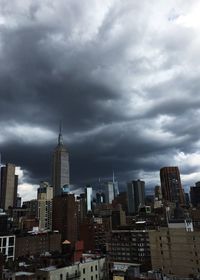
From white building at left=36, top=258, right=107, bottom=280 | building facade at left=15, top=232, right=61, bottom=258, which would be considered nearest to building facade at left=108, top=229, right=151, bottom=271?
building facade at left=15, top=232, right=61, bottom=258

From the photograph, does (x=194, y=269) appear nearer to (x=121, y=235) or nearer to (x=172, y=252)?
(x=172, y=252)

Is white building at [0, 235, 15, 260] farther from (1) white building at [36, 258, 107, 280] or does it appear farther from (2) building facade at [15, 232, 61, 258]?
(1) white building at [36, 258, 107, 280]

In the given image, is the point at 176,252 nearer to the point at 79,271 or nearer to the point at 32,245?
the point at 79,271

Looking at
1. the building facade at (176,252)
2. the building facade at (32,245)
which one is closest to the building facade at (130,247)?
the building facade at (176,252)

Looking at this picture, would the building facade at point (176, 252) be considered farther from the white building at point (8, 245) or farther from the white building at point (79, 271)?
the white building at point (8, 245)

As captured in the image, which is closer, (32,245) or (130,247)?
(130,247)

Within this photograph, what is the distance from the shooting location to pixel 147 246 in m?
152

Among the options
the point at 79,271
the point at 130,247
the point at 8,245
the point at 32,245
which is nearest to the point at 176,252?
the point at 130,247

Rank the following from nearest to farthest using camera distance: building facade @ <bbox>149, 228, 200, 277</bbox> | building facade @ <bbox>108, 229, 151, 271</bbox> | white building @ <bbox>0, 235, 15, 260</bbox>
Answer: building facade @ <bbox>149, 228, 200, 277</bbox> → building facade @ <bbox>108, 229, 151, 271</bbox> → white building @ <bbox>0, 235, 15, 260</bbox>

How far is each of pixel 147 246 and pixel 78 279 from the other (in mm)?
84839

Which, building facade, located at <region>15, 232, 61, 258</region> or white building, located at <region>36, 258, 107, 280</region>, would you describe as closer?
white building, located at <region>36, 258, 107, 280</region>

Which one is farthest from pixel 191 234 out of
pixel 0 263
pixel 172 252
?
pixel 0 263

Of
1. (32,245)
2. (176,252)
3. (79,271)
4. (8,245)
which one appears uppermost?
(79,271)

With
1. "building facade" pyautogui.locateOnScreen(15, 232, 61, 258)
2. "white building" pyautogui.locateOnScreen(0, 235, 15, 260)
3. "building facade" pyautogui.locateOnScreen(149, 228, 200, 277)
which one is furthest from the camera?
"building facade" pyautogui.locateOnScreen(15, 232, 61, 258)
